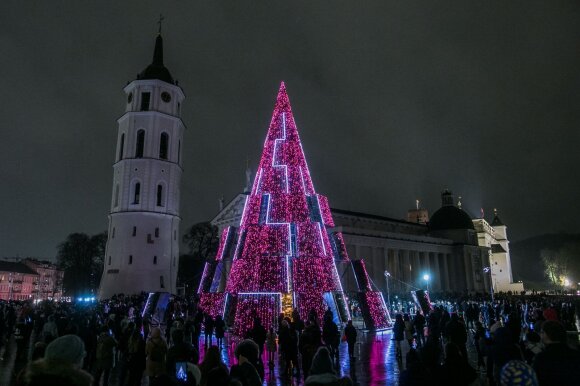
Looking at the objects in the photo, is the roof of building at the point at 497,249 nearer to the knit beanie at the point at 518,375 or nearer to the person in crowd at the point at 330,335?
the person in crowd at the point at 330,335

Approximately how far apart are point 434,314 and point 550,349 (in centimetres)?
1306

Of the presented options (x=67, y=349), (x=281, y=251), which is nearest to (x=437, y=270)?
(x=281, y=251)

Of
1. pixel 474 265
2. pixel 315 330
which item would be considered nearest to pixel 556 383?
pixel 315 330

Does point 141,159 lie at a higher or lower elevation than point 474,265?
higher

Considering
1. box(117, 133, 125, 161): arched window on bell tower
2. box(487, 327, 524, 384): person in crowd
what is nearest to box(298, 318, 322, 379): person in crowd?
box(487, 327, 524, 384): person in crowd

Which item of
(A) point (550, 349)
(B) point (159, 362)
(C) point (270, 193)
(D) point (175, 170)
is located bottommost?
(B) point (159, 362)

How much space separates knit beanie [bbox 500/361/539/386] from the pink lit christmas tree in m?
14.3

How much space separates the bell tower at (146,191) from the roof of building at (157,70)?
0.39ft

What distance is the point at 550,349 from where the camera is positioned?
438 centimetres

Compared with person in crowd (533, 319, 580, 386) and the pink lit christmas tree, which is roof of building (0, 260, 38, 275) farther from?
person in crowd (533, 319, 580, 386)

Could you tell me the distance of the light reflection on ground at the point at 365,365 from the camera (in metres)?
10.8

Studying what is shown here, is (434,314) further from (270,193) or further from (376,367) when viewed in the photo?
(270,193)

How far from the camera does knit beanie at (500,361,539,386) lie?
12.2ft

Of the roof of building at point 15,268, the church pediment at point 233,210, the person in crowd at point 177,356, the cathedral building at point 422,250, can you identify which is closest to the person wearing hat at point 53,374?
the person in crowd at point 177,356
